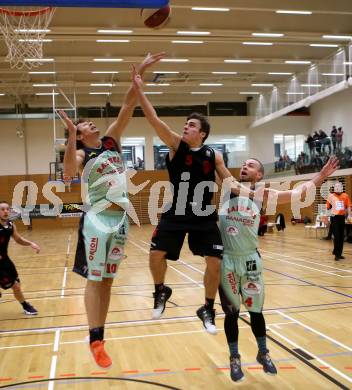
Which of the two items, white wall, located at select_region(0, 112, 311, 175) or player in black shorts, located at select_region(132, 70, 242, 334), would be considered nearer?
player in black shorts, located at select_region(132, 70, 242, 334)

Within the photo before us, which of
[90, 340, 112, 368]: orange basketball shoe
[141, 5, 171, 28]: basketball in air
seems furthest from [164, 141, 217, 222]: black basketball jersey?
[90, 340, 112, 368]: orange basketball shoe

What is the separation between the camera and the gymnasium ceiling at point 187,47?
59.6 ft

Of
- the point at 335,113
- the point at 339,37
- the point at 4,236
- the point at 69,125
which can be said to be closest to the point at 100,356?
the point at 69,125

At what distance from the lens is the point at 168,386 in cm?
499

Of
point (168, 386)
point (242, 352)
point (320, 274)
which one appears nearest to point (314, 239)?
point (320, 274)

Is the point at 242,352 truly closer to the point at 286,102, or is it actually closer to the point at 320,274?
the point at 320,274

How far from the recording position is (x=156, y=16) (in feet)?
15.2

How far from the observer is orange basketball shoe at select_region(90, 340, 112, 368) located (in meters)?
4.02

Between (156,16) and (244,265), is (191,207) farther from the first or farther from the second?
(156,16)

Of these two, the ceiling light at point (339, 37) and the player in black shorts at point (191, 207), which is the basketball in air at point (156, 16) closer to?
the player in black shorts at point (191, 207)

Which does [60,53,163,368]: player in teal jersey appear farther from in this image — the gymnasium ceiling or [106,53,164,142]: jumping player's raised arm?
the gymnasium ceiling

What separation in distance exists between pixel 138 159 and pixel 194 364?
28075 mm

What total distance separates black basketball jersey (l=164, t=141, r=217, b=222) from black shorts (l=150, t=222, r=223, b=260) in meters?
0.12

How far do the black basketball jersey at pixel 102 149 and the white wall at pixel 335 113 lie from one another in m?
24.9
